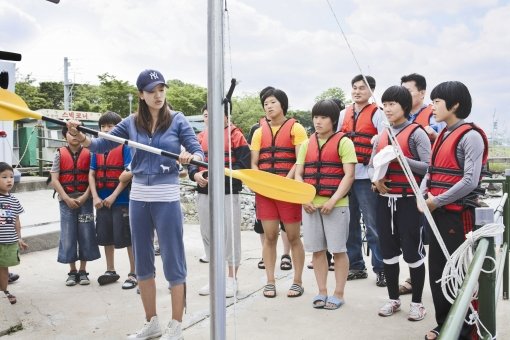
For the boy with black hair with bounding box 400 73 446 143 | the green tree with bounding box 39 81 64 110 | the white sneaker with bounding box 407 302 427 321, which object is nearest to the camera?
the white sneaker with bounding box 407 302 427 321

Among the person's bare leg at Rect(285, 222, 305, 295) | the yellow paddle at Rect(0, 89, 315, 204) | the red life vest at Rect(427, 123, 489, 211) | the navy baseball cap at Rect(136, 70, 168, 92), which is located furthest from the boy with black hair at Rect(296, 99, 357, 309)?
the navy baseball cap at Rect(136, 70, 168, 92)

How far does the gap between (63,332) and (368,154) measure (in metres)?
2.83

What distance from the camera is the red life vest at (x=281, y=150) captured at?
4012 mm

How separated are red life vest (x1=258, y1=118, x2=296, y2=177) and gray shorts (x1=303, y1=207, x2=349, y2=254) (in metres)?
0.52

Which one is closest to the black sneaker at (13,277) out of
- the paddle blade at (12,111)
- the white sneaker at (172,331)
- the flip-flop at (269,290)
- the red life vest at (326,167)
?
the white sneaker at (172,331)

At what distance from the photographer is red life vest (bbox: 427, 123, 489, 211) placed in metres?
2.69

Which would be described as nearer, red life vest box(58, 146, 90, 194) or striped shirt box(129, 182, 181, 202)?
striped shirt box(129, 182, 181, 202)

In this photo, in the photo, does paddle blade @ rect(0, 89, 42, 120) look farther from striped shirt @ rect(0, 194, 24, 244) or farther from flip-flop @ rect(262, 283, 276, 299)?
flip-flop @ rect(262, 283, 276, 299)

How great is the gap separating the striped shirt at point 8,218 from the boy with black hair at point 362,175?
2.95 meters

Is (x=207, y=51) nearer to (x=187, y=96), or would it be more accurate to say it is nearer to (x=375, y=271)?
(x=375, y=271)

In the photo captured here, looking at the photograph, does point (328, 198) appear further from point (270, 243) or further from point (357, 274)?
point (357, 274)

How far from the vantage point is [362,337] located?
303 cm

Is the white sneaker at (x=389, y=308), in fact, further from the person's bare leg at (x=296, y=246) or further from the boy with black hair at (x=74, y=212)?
the boy with black hair at (x=74, y=212)

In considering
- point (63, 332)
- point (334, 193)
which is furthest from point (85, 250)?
point (334, 193)
